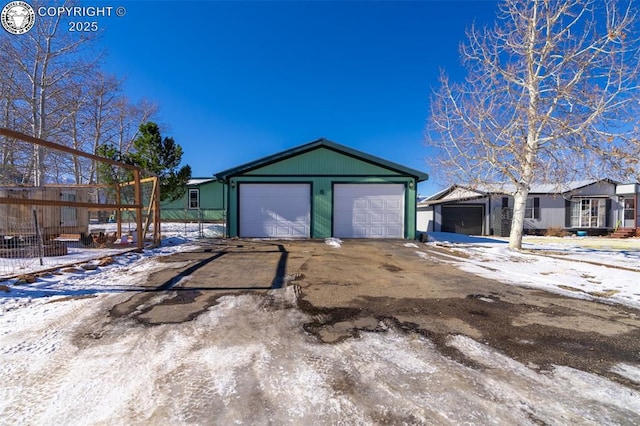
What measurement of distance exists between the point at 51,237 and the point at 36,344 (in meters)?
8.43

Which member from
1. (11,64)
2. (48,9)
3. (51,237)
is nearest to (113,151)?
(51,237)

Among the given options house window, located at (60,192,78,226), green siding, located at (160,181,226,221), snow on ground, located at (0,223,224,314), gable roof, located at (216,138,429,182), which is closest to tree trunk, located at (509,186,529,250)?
gable roof, located at (216,138,429,182)

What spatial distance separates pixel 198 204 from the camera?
21.8 metres

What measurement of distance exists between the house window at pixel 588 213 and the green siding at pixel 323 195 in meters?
13.8

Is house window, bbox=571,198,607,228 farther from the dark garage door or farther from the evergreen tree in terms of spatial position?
the evergreen tree

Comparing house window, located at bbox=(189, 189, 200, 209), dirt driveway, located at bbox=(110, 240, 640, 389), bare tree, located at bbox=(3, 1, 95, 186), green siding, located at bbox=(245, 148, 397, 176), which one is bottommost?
dirt driveway, located at bbox=(110, 240, 640, 389)

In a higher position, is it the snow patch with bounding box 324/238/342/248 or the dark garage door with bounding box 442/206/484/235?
the dark garage door with bounding box 442/206/484/235

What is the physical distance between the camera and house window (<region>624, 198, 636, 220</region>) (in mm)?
17797

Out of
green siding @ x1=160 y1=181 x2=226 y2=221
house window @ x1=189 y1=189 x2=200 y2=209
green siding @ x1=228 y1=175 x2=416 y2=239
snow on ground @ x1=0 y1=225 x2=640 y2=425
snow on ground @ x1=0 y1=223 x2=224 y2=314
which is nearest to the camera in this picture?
snow on ground @ x1=0 y1=225 x2=640 y2=425

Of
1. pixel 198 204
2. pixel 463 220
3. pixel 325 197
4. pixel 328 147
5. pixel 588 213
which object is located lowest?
pixel 463 220

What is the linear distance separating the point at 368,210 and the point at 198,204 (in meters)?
15.3

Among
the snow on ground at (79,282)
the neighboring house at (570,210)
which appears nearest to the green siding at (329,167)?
the snow on ground at (79,282)

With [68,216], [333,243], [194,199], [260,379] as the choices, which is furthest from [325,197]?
[194,199]

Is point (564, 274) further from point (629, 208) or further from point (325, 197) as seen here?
point (629, 208)
